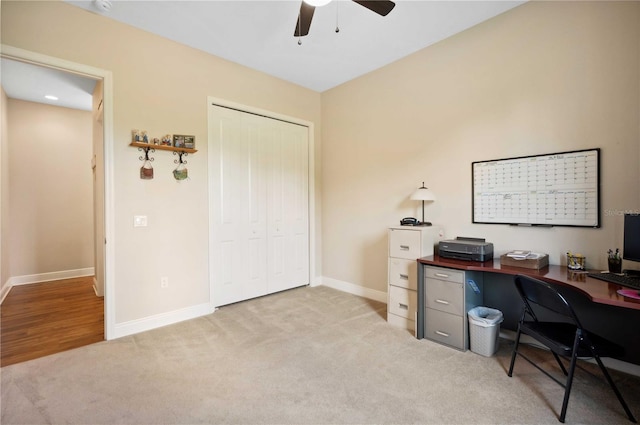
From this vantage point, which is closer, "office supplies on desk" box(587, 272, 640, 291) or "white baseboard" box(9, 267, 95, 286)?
"office supplies on desk" box(587, 272, 640, 291)

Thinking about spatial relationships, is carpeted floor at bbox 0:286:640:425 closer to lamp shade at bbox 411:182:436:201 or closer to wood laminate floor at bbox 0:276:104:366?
wood laminate floor at bbox 0:276:104:366

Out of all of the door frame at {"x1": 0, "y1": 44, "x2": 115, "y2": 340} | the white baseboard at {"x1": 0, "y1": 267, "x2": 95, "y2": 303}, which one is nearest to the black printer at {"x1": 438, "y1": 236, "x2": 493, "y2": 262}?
the door frame at {"x1": 0, "y1": 44, "x2": 115, "y2": 340}

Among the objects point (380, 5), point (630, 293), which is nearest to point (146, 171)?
point (380, 5)

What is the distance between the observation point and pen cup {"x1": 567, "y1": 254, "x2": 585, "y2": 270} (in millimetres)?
2258

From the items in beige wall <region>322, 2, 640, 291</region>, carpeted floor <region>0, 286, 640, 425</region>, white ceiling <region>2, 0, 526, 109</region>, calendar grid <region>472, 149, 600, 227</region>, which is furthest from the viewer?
white ceiling <region>2, 0, 526, 109</region>

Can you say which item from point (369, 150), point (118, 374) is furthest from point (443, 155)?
point (118, 374)

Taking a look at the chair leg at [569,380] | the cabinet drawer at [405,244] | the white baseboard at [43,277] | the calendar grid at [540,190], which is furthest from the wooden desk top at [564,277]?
the white baseboard at [43,277]

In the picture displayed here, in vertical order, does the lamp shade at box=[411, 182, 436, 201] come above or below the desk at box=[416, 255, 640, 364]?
above

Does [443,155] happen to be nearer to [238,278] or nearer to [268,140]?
[268,140]

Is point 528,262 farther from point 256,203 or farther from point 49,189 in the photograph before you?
point 49,189

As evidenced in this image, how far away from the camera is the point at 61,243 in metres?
4.98

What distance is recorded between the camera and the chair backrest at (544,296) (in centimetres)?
165

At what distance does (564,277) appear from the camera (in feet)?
6.72

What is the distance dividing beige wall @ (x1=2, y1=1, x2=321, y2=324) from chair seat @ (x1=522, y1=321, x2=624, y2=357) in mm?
3091
